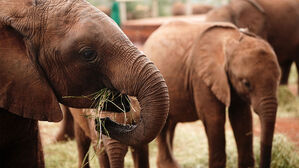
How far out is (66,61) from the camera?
2025mm

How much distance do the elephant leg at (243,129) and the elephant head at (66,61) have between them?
2218 mm

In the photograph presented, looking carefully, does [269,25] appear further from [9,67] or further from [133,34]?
[9,67]

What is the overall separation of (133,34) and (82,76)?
329 inches

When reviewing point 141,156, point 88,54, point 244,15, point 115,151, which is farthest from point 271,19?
point 88,54

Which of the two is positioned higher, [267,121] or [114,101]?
[114,101]

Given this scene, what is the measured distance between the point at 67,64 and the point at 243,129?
2.42 meters

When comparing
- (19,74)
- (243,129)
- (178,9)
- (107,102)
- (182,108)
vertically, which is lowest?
(178,9)

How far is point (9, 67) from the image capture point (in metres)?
1.94

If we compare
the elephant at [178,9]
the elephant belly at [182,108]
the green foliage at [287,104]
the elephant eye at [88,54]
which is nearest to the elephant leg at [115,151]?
the elephant eye at [88,54]

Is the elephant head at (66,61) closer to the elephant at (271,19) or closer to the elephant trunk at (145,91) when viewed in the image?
the elephant trunk at (145,91)

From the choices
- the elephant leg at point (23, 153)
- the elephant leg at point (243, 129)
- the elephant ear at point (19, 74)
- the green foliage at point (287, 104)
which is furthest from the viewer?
the green foliage at point (287, 104)

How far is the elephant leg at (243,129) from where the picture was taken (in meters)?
4.08

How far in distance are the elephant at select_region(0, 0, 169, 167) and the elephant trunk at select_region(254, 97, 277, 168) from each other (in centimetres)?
180

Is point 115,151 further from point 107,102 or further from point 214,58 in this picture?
point 214,58
